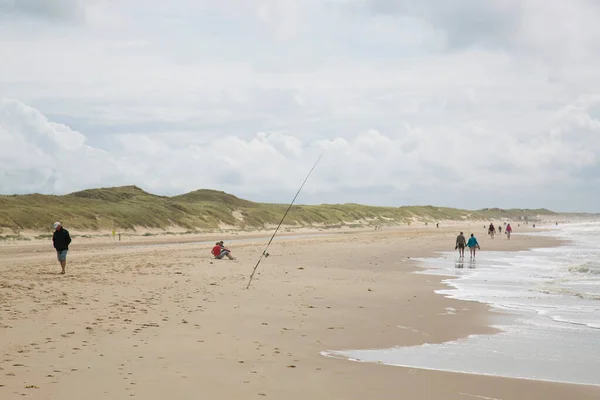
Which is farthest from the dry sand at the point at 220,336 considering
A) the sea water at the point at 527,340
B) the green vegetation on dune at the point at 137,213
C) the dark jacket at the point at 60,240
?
the green vegetation on dune at the point at 137,213

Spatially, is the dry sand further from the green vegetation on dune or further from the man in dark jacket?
the green vegetation on dune

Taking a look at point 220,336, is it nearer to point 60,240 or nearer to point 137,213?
point 60,240

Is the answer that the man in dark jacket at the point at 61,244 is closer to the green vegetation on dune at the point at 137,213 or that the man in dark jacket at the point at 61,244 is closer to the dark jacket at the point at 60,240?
the dark jacket at the point at 60,240

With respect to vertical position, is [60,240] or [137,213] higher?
[137,213]

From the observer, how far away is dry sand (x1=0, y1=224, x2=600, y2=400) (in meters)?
7.33

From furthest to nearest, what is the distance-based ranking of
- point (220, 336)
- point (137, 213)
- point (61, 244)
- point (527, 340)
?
point (137, 213) → point (61, 244) → point (527, 340) → point (220, 336)

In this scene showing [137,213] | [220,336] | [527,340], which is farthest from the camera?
[137,213]

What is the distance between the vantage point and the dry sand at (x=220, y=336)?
24.0 feet

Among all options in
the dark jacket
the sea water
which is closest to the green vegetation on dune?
the dark jacket

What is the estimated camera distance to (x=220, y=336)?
10367 mm

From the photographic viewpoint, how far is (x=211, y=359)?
8711mm

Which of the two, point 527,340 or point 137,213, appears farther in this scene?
point 137,213

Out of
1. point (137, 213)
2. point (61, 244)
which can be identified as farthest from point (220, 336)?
point (137, 213)

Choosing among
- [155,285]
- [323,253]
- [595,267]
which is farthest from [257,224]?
[155,285]
